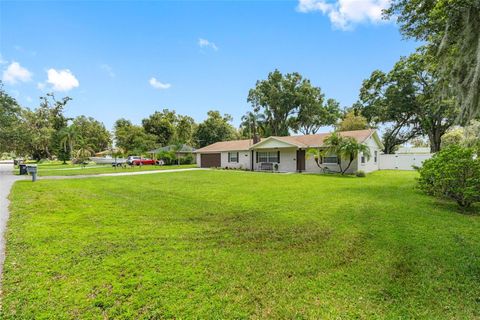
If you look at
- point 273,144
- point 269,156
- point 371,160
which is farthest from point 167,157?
point 371,160

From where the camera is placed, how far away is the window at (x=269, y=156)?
2341 centimetres

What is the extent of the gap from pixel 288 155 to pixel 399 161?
36.1ft

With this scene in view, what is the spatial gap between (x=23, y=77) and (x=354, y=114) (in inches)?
1483

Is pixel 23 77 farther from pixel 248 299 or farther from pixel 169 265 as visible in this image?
pixel 248 299

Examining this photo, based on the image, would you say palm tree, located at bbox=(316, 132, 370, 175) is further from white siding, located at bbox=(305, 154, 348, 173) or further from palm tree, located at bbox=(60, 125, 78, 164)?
palm tree, located at bbox=(60, 125, 78, 164)

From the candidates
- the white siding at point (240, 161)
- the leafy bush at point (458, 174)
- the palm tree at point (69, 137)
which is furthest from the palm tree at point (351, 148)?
the palm tree at point (69, 137)

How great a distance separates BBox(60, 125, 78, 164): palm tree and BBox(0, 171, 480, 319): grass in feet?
138

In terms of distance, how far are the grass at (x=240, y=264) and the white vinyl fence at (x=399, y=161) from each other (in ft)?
59.6

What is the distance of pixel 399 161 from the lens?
23406 millimetres

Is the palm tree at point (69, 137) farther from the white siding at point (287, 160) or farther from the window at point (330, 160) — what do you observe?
the window at point (330, 160)

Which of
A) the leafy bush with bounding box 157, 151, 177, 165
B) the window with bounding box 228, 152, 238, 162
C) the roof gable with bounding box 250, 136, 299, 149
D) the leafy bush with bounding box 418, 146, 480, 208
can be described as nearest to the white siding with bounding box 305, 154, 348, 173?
the roof gable with bounding box 250, 136, 299, 149

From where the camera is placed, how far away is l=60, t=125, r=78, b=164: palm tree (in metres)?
41.5

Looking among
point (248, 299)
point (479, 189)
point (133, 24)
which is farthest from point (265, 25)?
point (248, 299)

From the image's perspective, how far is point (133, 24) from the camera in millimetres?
14219
